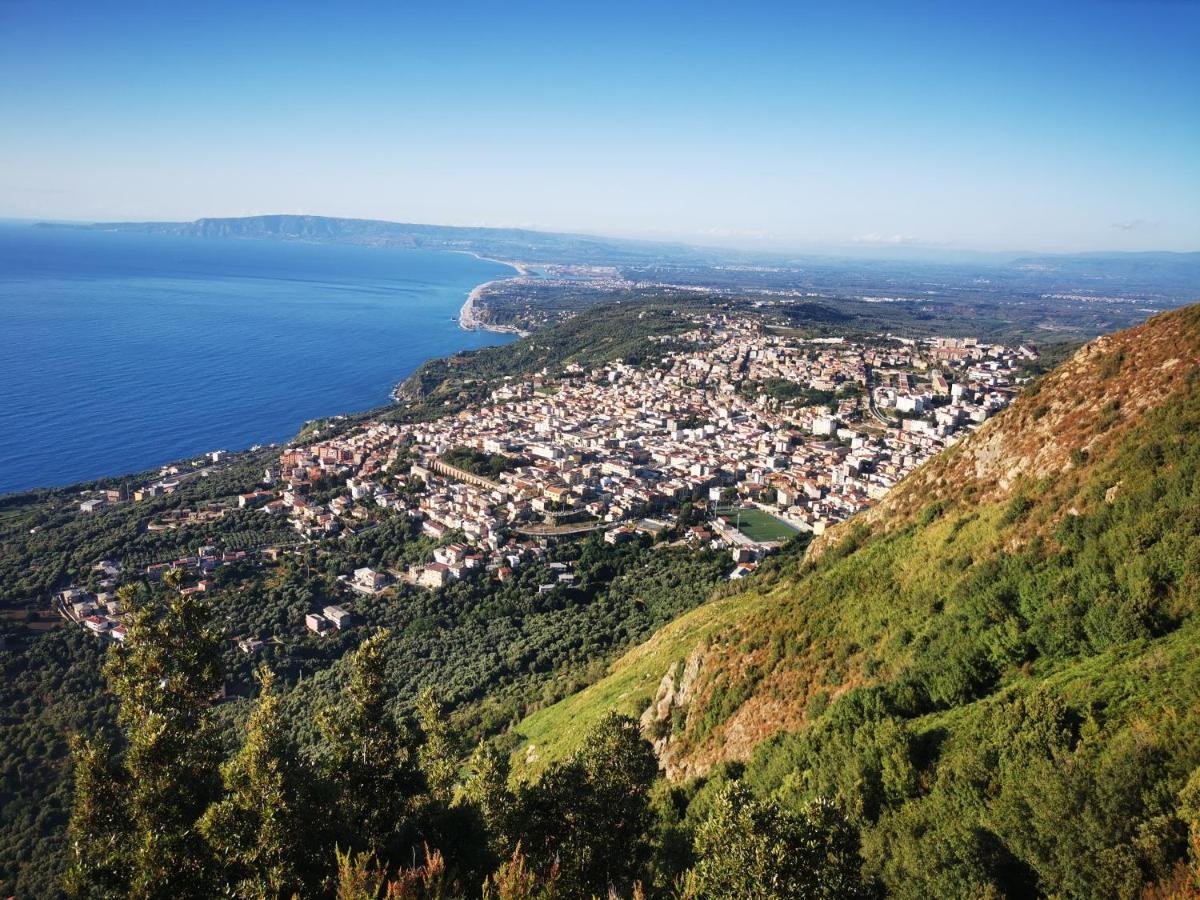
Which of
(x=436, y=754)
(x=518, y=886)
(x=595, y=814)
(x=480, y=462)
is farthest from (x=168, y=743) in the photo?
(x=480, y=462)

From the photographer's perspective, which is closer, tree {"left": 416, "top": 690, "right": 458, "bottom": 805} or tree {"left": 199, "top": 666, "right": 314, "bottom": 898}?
tree {"left": 199, "top": 666, "right": 314, "bottom": 898}

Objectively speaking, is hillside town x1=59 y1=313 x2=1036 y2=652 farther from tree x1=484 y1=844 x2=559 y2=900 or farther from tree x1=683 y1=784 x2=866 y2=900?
tree x1=484 y1=844 x2=559 y2=900

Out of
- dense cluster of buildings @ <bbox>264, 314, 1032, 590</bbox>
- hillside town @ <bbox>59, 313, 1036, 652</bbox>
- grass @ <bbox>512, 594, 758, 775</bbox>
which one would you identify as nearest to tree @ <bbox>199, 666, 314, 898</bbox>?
grass @ <bbox>512, 594, 758, 775</bbox>

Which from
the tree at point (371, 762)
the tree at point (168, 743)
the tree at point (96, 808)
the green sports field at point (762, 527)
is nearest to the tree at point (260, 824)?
the tree at point (168, 743)

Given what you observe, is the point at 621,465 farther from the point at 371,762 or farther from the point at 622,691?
the point at 371,762

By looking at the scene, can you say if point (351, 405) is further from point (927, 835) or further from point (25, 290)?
point (25, 290)

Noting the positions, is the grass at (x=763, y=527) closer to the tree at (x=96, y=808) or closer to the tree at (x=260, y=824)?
the tree at (x=260, y=824)
